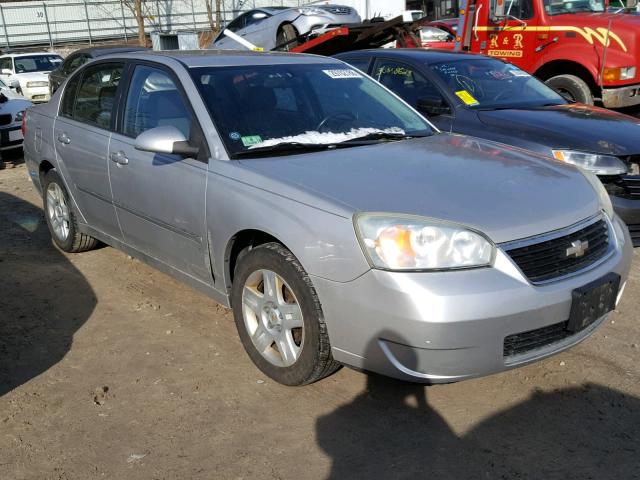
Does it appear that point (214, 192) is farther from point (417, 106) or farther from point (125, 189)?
point (417, 106)

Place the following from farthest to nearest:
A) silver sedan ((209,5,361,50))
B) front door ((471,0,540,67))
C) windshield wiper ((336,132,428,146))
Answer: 1. silver sedan ((209,5,361,50))
2. front door ((471,0,540,67))
3. windshield wiper ((336,132,428,146))

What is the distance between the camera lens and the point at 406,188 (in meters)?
3.07

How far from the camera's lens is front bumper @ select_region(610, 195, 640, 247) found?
4785 mm

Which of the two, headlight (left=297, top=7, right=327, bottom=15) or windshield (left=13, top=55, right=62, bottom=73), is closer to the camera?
headlight (left=297, top=7, right=327, bottom=15)

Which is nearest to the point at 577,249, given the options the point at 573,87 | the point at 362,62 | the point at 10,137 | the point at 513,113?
the point at 513,113

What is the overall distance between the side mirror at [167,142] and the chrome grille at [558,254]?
180cm

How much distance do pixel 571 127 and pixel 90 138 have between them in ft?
12.2

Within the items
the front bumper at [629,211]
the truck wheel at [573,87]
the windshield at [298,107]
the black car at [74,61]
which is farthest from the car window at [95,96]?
the black car at [74,61]

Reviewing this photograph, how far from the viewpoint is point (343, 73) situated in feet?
14.6

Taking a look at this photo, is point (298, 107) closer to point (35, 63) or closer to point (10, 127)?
point (10, 127)

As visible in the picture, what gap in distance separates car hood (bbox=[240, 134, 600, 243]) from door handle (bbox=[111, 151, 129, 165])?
3.60ft


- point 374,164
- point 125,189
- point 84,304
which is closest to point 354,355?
point 374,164

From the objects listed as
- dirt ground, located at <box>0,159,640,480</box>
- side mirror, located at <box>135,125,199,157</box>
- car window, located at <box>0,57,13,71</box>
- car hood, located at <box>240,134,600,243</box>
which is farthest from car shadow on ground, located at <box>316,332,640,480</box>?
car window, located at <box>0,57,13,71</box>

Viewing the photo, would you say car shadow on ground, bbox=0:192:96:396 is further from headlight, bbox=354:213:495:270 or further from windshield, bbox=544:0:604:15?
windshield, bbox=544:0:604:15
